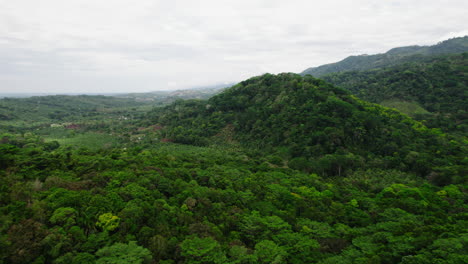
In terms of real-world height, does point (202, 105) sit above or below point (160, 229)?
above

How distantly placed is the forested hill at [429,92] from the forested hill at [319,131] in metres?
22.0

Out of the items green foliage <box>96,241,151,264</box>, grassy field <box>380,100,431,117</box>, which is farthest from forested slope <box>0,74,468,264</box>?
grassy field <box>380,100,431,117</box>

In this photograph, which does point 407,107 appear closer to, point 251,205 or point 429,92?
point 429,92

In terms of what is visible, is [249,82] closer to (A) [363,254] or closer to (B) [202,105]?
(B) [202,105]

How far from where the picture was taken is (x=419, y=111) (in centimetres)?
8581

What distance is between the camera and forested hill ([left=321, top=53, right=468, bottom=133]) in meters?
74.6

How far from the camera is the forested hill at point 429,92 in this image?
2938 inches

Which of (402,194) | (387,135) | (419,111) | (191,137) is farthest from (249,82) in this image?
(402,194)

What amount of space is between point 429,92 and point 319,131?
243ft

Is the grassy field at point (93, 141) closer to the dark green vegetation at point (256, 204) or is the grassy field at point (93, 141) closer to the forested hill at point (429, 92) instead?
the dark green vegetation at point (256, 204)

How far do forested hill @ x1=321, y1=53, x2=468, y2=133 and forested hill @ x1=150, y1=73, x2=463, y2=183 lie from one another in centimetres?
2204

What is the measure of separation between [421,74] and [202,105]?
10705 centimetres

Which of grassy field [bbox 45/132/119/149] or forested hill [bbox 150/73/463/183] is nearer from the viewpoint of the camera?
forested hill [bbox 150/73/463/183]

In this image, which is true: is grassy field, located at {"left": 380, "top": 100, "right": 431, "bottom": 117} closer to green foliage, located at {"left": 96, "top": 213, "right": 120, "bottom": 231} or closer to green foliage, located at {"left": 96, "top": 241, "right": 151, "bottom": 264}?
green foliage, located at {"left": 96, "top": 241, "right": 151, "bottom": 264}
